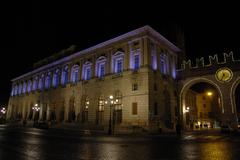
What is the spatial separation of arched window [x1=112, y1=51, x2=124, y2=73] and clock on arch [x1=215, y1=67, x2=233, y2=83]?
54.3ft

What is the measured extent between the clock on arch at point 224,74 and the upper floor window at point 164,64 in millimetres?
8635

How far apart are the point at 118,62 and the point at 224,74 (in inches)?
719

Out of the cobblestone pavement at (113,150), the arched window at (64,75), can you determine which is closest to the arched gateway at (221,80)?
the cobblestone pavement at (113,150)

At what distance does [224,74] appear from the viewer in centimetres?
3512

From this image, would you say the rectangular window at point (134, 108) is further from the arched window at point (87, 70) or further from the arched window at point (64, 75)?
the arched window at point (64, 75)

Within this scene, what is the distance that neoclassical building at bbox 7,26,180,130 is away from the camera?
32.8 meters

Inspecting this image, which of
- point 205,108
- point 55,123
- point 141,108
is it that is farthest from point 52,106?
point 205,108

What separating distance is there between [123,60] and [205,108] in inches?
1767

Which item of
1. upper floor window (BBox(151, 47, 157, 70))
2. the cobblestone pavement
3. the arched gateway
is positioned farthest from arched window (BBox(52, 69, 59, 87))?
the cobblestone pavement

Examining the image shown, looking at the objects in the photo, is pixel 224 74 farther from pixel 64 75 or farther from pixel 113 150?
pixel 64 75

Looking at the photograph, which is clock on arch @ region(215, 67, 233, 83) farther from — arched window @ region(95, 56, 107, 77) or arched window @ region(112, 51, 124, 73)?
arched window @ region(95, 56, 107, 77)

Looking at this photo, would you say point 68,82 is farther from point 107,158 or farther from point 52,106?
point 107,158

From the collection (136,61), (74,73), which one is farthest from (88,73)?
(136,61)

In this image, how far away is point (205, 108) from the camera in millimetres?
69688
